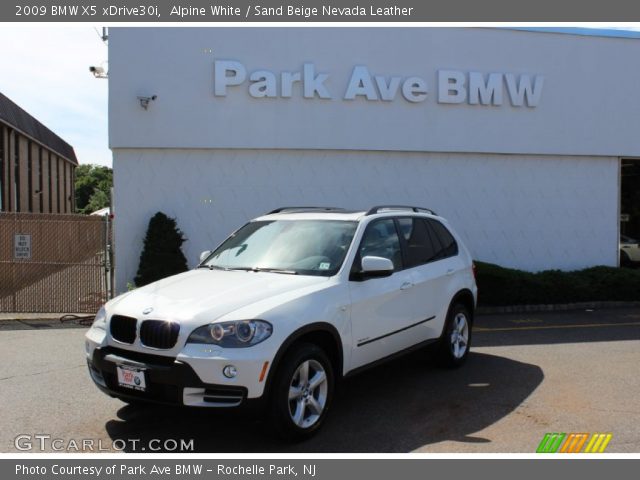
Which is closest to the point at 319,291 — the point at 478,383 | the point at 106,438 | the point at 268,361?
the point at 268,361

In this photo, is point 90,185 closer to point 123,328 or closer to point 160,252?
point 160,252

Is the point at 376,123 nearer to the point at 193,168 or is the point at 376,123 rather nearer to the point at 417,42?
the point at 417,42

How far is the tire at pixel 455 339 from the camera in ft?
21.9

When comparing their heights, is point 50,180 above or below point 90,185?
below

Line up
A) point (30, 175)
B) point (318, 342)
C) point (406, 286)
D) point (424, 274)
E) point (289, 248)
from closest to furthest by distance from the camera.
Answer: point (318, 342)
point (289, 248)
point (406, 286)
point (424, 274)
point (30, 175)

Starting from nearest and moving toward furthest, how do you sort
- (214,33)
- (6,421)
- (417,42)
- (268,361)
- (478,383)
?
1. (268,361)
2. (6,421)
3. (478,383)
4. (214,33)
5. (417,42)

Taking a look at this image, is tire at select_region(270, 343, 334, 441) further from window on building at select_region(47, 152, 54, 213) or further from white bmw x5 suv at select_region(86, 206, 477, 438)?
window on building at select_region(47, 152, 54, 213)

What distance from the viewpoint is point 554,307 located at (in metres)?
12.0

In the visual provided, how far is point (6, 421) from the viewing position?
5090 millimetres

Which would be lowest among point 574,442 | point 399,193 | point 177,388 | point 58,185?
point 574,442

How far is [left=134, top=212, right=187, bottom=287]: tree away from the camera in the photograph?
36.0 feet

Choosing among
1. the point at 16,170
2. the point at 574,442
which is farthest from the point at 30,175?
the point at 574,442

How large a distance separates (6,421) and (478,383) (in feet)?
14.7

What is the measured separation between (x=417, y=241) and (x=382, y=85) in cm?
661
